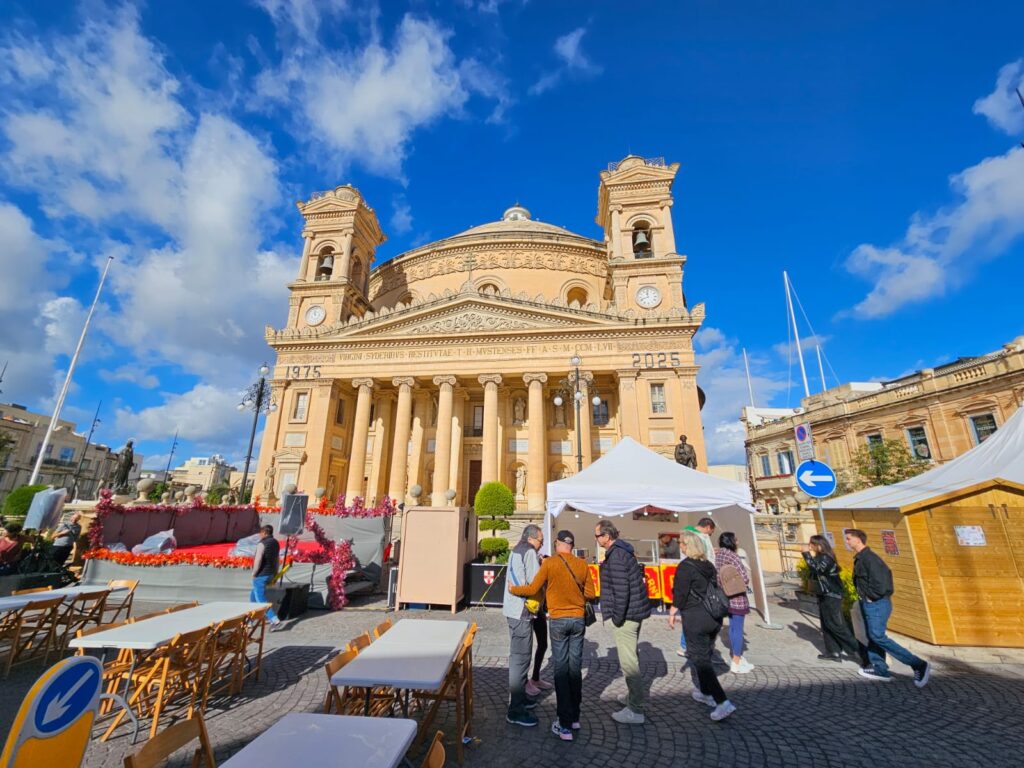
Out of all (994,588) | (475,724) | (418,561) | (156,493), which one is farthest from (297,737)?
(156,493)

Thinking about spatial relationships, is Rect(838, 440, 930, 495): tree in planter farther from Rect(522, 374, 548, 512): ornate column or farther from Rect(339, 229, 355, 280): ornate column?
Rect(339, 229, 355, 280): ornate column

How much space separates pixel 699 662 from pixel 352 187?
121ft

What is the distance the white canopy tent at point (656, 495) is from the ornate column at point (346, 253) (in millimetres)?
26081

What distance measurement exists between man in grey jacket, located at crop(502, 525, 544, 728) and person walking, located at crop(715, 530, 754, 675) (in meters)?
2.95

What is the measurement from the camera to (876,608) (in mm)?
5859

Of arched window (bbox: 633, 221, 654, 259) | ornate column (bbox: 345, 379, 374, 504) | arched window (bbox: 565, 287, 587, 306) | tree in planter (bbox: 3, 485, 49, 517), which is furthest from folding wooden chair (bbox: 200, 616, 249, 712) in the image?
arched window (bbox: 565, 287, 587, 306)

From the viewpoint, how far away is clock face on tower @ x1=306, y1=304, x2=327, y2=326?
2992cm

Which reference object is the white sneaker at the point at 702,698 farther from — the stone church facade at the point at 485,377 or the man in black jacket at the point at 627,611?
the stone church facade at the point at 485,377

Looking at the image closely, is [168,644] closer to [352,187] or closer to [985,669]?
[985,669]

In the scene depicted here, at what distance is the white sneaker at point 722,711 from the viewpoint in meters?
4.64

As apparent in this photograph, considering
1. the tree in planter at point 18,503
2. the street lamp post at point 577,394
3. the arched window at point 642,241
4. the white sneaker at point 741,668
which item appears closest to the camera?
the white sneaker at point 741,668

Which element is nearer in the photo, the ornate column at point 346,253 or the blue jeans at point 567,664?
the blue jeans at point 567,664

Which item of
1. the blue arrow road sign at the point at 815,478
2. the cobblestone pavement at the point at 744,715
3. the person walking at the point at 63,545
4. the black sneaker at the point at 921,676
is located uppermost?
the blue arrow road sign at the point at 815,478

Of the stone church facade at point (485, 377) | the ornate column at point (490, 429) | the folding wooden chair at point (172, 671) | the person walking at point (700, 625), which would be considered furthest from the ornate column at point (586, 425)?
the folding wooden chair at point (172, 671)
